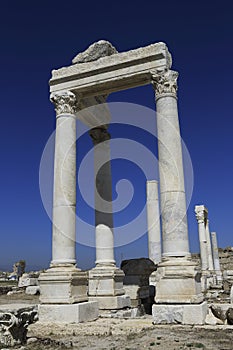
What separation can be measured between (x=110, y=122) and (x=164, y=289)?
923cm

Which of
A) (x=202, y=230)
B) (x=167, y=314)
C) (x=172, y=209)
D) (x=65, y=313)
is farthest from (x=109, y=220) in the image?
(x=202, y=230)

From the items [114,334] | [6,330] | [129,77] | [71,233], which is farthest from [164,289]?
[129,77]

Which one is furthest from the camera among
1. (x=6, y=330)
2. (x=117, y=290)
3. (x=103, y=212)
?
(x=103, y=212)

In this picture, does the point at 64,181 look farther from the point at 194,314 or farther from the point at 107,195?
the point at 194,314

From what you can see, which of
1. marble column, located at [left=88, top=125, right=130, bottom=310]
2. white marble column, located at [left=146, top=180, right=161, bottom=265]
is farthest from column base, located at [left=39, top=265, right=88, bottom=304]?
white marble column, located at [left=146, top=180, right=161, bottom=265]

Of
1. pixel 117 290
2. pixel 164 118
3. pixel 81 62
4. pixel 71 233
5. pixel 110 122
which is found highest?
pixel 81 62

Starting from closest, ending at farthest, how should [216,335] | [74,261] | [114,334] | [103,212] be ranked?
[216,335] < [114,334] < [74,261] < [103,212]

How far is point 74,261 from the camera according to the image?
13914 millimetres

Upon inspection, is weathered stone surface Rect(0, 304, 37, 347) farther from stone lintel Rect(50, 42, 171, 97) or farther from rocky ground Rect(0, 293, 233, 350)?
stone lintel Rect(50, 42, 171, 97)

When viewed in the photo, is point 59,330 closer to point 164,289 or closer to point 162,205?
point 164,289

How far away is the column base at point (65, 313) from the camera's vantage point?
1236cm

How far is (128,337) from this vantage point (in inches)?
364

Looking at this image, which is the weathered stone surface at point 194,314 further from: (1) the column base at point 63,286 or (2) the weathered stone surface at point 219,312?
(1) the column base at point 63,286

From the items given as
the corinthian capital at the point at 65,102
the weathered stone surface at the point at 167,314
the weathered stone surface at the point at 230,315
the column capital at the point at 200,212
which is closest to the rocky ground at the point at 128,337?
the weathered stone surface at the point at 167,314
